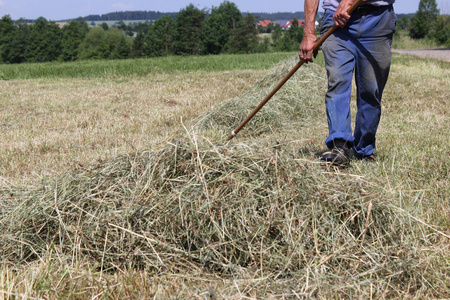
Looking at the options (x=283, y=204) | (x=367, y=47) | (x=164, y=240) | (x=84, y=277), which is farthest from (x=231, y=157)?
(x=367, y=47)

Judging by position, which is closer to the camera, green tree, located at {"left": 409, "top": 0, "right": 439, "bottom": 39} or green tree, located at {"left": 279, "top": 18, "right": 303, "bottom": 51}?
green tree, located at {"left": 409, "top": 0, "right": 439, "bottom": 39}

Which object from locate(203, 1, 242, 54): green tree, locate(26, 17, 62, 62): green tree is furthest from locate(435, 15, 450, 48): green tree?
locate(26, 17, 62, 62): green tree

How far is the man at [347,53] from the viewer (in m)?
3.19

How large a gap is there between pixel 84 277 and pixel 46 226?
0.58 m

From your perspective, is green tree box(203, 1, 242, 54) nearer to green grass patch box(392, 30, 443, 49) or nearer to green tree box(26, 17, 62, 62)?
green tree box(26, 17, 62, 62)

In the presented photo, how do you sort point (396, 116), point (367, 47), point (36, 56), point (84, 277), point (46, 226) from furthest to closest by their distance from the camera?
point (36, 56) → point (396, 116) → point (367, 47) → point (46, 226) → point (84, 277)

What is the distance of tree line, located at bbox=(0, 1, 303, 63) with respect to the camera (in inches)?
2120

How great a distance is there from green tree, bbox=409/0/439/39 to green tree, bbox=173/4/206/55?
25.5 metres

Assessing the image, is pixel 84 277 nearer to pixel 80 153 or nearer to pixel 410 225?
pixel 410 225

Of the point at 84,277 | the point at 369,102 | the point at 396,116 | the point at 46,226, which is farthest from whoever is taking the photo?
the point at 396,116

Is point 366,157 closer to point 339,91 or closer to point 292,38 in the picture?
point 339,91

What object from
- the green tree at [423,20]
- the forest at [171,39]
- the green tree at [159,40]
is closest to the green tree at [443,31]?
the green tree at [423,20]

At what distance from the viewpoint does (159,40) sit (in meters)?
56.6

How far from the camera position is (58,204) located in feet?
7.63
